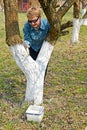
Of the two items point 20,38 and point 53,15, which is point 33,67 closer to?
point 20,38

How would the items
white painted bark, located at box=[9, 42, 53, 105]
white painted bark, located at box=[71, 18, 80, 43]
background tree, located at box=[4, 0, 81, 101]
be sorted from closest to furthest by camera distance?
1. background tree, located at box=[4, 0, 81, 101]
2. white painted bark, located at box=[9, 42, 53, 105]
3. white painted bark, located at box=[71, 18, 80, 43]

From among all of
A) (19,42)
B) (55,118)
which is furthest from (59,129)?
(19,42)

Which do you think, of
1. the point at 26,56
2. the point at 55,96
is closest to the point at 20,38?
the point at 26,56

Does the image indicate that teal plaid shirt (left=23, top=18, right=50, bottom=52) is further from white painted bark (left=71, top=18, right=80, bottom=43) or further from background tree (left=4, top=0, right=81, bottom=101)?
white painted bark (left=71, top=18, right=80, bottom=43)

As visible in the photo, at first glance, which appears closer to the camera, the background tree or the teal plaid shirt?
the background tree

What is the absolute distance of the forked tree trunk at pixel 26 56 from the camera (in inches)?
160

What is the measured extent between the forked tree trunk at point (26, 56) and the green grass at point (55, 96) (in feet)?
0.89

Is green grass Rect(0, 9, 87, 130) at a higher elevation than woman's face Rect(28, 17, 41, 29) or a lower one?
lower

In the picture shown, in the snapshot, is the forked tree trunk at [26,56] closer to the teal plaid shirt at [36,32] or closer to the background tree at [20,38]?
the background tree at [20,38]

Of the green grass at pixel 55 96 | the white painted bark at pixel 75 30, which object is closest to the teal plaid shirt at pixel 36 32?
the green grass at pixel 55 96

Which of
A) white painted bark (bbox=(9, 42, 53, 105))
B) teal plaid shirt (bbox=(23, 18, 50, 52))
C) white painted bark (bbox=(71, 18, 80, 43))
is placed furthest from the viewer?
white painted bark (bbox=(71, 18, 80, 43))

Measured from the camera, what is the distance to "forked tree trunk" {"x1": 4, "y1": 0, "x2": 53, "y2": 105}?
4.07m

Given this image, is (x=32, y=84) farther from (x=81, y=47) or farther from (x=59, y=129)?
(x=81, y=47)

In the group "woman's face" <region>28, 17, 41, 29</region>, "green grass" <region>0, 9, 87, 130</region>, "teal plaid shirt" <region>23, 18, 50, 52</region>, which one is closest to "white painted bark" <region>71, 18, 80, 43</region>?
"green grass" <region>0, 9, 87, 130</region>
